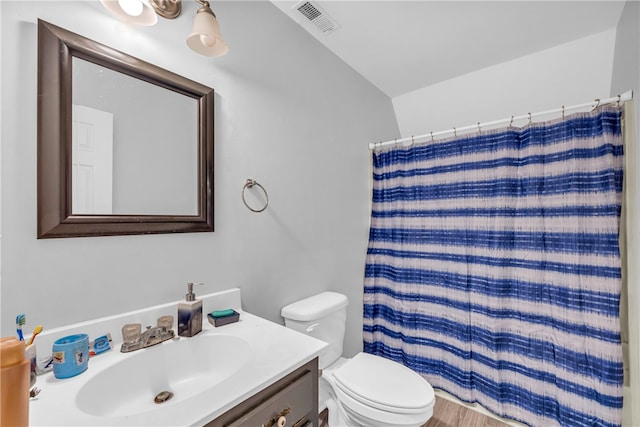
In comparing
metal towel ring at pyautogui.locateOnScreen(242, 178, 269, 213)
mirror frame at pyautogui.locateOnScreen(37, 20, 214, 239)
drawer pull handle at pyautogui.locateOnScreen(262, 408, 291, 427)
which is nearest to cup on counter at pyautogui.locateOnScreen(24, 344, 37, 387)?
mirror frame at pyautogui.locateOnScreen(37, 20, 214, 239)

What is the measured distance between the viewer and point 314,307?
4.96ft

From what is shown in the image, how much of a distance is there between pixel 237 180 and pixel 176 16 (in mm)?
666

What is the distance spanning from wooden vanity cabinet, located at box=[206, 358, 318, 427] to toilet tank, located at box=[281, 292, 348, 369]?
481mm

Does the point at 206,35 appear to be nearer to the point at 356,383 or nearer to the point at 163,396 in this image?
the point at 163,396

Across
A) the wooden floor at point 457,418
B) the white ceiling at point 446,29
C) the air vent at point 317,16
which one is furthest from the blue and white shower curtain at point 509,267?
the air vent at point 317,16

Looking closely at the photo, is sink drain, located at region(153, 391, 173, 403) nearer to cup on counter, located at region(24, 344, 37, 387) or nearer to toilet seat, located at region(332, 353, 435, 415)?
cup on counter, located at region(24, 344, 37, 387)

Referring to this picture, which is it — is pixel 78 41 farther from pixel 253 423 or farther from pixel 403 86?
pixel 403 86

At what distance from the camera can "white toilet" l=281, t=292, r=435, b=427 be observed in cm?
125

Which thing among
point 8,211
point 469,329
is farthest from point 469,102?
point 8,211

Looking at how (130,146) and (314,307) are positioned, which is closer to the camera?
(130,146)

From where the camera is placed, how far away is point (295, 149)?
1.60m

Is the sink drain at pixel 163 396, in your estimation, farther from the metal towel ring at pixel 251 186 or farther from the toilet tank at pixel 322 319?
the metal towel ring at pixel 251 186

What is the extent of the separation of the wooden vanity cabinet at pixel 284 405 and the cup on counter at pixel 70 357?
1.44 ft

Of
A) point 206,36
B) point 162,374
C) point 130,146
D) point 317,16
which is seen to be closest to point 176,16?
point 206,36
